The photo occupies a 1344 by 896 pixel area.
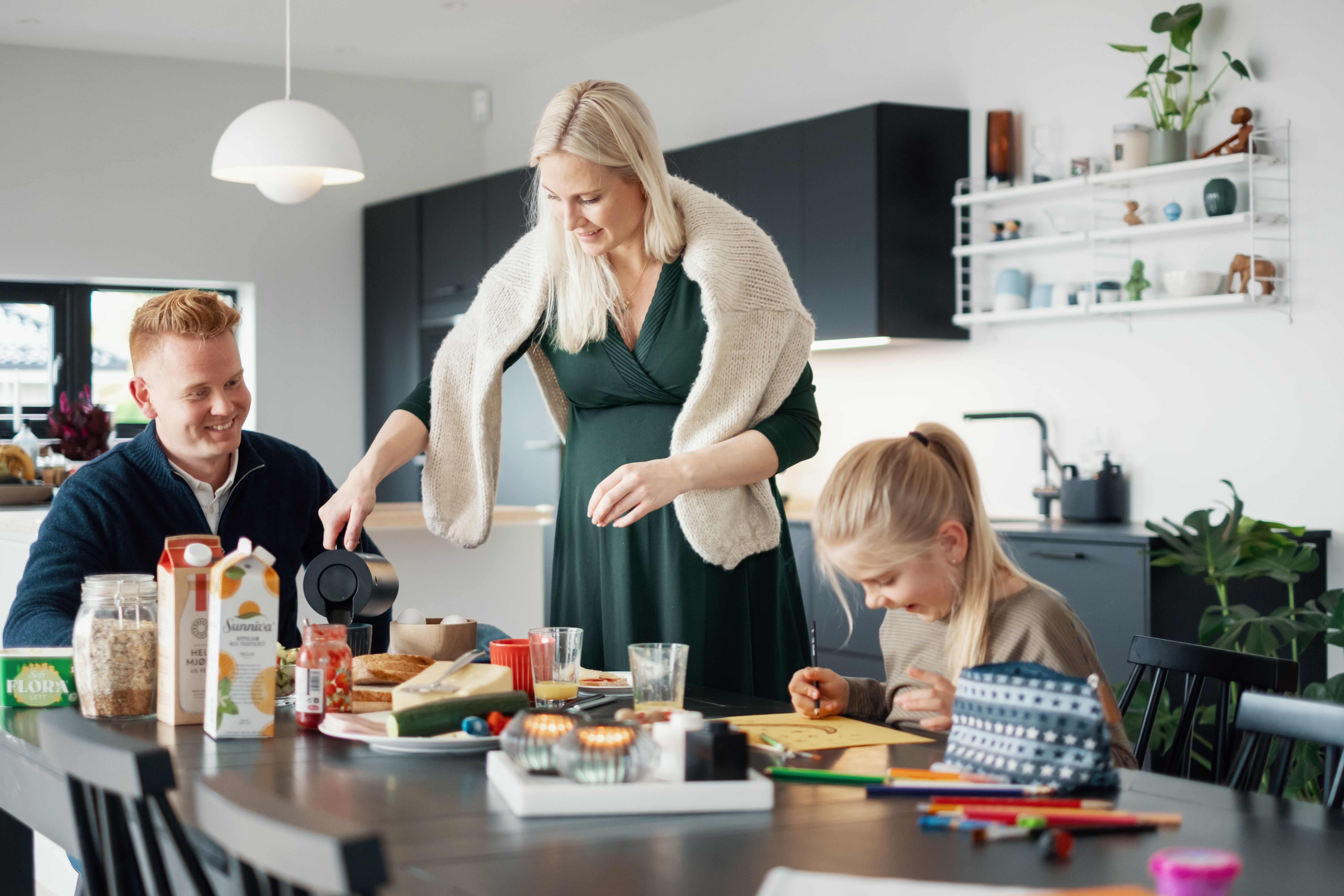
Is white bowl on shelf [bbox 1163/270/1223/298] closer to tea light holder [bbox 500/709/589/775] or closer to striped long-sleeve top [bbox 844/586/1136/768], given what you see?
striped long-sleeve top [bbox 844/586/1136/768]

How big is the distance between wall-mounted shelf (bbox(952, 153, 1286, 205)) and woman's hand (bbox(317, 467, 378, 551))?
267cm

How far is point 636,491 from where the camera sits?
175cm

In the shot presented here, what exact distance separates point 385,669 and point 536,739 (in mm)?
496

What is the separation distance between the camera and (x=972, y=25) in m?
4.45

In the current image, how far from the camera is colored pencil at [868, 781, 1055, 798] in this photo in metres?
1.10

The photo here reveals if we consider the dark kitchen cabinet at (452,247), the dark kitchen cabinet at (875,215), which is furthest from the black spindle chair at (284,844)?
the dark kitchen cabinet at (452,247)

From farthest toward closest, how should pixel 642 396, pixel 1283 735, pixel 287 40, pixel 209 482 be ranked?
pixel 287 40 → pixel 642 396 → pixel 209 482 → pixel 1283 735

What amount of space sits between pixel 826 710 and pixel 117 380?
5.71 meters

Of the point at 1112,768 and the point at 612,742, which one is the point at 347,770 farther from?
the point at 1112,768

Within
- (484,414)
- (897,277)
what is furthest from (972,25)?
(484,414)

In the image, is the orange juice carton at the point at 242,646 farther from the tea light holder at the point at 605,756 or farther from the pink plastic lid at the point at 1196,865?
the pink plastic lid at the point at 1196,865

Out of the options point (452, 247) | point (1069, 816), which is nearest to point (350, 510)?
point (1069, 816)

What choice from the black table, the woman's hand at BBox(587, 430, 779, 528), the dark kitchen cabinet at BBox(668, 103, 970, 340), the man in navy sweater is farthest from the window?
the black table

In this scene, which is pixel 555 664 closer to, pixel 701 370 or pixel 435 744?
pixel 435 744
